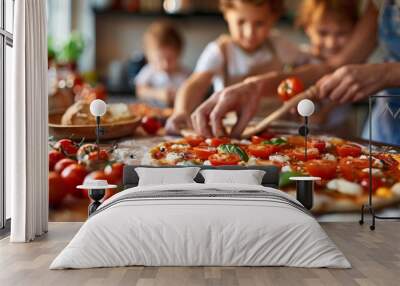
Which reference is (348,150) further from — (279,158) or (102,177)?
(102,177)

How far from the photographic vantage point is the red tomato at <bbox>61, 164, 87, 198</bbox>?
604 cm

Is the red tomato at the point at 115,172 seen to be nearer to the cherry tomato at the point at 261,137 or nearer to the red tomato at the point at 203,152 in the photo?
the red tomato at the point at 203,152

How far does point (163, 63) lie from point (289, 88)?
1.24 m

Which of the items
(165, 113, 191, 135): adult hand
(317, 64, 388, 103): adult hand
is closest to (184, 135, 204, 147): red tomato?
(165, 113, 191, 135): adult hand

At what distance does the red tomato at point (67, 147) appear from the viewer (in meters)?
6.10

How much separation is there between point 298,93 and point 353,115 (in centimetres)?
58

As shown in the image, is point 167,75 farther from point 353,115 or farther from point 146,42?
point 353,115

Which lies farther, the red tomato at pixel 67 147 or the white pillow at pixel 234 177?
the red tomato at pixel 67 147

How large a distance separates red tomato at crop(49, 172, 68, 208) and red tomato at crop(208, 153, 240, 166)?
137cm

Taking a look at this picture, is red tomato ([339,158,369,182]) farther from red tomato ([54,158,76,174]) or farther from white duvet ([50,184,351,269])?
red tomato ([54,158,76,174])

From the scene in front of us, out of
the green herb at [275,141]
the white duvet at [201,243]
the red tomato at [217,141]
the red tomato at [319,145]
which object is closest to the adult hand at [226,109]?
the red tomato at [217,141]

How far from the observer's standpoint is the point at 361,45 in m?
6.45

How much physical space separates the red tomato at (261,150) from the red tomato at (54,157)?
5.71 feet

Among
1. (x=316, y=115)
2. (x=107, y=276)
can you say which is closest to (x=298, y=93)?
(x=316, y=115)
